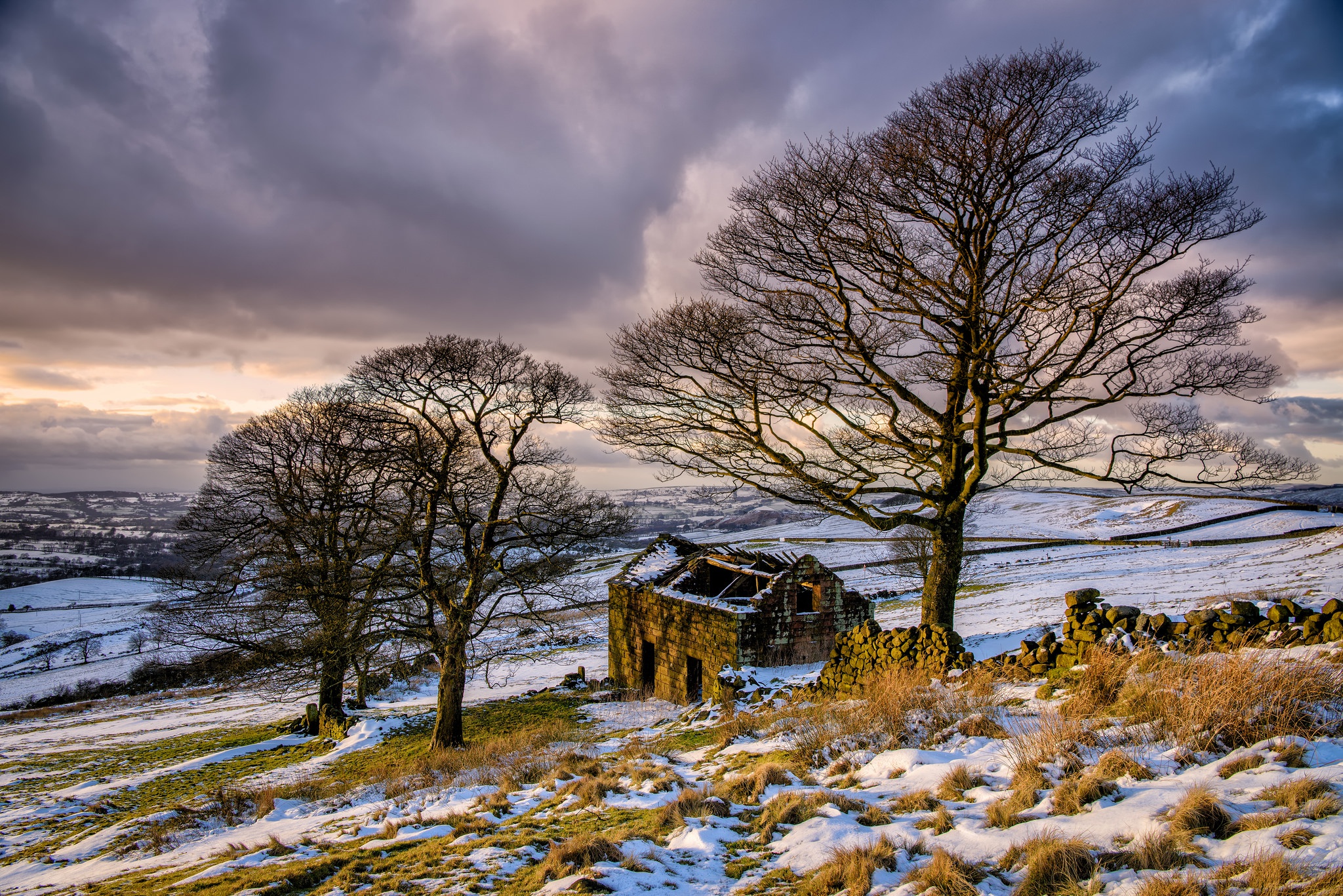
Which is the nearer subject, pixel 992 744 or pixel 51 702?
pixel 992 744

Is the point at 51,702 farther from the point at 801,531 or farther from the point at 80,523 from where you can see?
the point at 80,523

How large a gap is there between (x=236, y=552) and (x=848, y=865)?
21.2 m

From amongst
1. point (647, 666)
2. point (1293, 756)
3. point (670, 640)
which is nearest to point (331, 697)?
point (647, 666)

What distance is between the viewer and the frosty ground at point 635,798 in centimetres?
396

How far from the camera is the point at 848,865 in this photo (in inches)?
A: 151

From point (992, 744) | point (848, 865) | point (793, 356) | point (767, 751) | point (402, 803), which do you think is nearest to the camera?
point (848, 865)

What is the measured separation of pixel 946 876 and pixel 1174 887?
1.07 m

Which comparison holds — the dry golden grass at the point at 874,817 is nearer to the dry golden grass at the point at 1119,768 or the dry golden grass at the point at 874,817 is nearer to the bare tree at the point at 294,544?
the dry golden grass at the point at 1119,768

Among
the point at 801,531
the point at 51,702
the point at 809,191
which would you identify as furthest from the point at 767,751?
the point at 801,531

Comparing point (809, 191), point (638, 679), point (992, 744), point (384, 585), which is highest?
point (809, 191)

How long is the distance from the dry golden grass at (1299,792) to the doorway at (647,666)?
1554cm

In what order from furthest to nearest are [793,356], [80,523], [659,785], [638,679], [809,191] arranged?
[80,523] → [638,679] → [793,356] → [809,191] → [659,785]

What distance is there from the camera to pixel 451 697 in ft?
42.5

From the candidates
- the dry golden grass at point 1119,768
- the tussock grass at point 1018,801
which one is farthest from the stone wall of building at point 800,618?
the dry golden grass at point 1119,768
